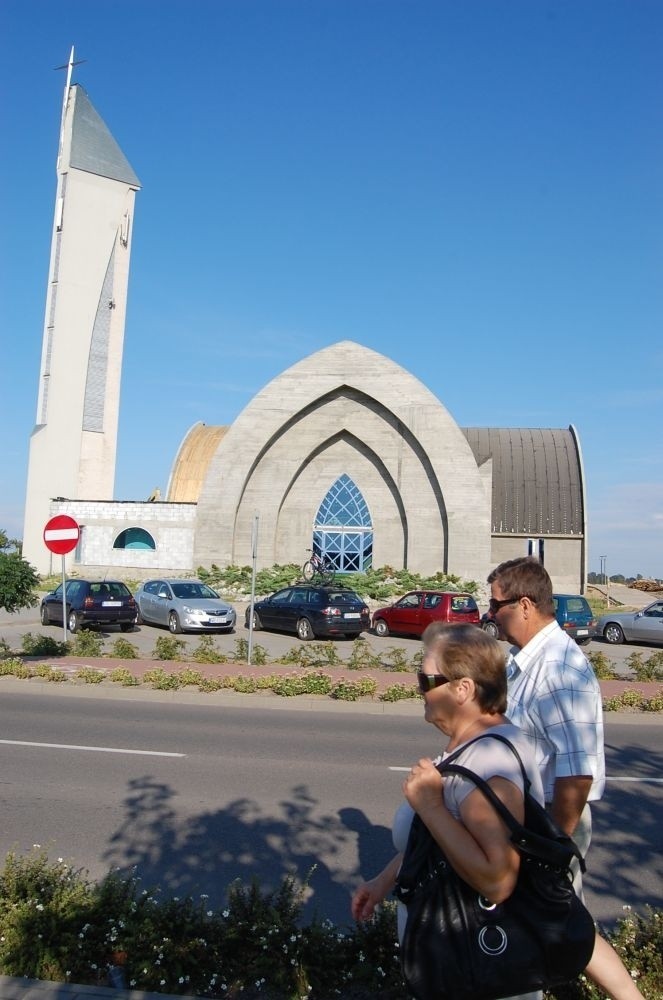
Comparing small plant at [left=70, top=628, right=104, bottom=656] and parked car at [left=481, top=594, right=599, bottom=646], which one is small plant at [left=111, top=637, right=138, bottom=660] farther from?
parked car at [left=481, top=594, right=599, bottom=646]

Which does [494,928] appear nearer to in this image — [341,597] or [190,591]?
[341,597]

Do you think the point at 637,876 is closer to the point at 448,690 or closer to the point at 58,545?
the point at 448,690

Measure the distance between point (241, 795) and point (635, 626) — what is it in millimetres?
17358

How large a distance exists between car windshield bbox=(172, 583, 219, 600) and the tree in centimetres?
847

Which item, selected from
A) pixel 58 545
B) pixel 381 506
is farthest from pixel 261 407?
pixel 58 545

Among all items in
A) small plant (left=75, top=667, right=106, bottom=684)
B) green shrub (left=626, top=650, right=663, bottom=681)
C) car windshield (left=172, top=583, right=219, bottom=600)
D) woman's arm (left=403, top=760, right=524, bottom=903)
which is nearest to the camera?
woman's arm (left=403, top=760, right=524, bottom=903)

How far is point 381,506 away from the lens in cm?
3750

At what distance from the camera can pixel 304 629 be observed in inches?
880

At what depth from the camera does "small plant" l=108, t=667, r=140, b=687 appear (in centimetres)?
1347

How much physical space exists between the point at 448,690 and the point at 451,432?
33692mm

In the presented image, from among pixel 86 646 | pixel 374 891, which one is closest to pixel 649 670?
pixel 86 646

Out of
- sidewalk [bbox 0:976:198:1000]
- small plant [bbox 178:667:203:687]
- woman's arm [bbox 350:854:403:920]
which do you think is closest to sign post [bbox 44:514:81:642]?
small plant [bbox 178:667:203:687]

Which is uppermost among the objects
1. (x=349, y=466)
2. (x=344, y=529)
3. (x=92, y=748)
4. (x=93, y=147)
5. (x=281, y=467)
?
(x=93, y=147)

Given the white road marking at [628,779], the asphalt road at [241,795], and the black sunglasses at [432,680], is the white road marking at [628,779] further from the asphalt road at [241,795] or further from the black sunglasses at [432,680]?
the black sunglasses at [432,680]
